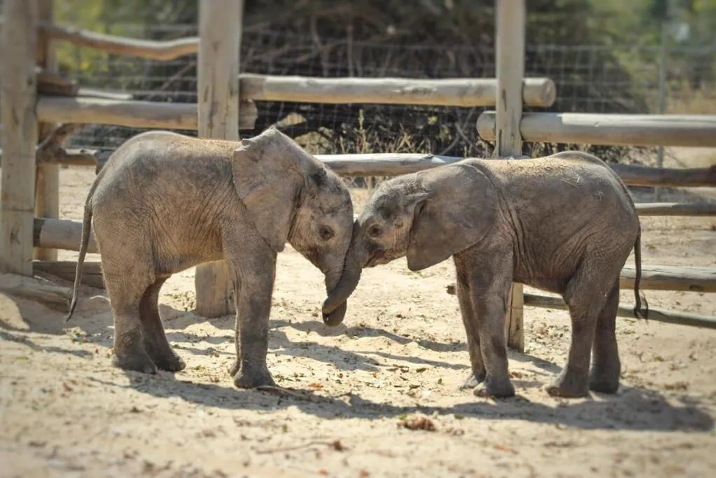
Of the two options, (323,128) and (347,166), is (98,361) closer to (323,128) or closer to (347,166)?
(347,166)

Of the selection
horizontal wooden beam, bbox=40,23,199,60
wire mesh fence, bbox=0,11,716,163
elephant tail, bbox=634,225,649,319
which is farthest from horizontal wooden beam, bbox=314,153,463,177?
wire mesh fence, bbox=0,11,716,163

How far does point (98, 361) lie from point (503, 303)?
9.13 ft

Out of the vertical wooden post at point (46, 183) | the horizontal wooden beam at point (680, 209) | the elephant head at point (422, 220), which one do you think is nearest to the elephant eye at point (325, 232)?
the elephant head at point (422, 220)

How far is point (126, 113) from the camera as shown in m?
9.01

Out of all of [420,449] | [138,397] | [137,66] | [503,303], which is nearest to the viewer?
[420,449]

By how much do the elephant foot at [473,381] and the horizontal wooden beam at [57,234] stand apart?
12.8 feet

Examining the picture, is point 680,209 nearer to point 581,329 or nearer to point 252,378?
point 581,329

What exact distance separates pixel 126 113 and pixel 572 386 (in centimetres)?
462

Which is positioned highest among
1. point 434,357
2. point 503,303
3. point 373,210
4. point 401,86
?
point 401,86

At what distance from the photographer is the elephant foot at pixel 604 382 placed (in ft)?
22.2

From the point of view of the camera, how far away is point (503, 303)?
21.8ft

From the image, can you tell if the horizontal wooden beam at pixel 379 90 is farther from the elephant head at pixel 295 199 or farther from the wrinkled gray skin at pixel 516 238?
the elephant head at pixel 295 199

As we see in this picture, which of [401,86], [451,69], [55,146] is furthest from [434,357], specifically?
[451,69]

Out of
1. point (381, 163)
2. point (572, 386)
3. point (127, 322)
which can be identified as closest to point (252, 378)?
point (127, 322)
